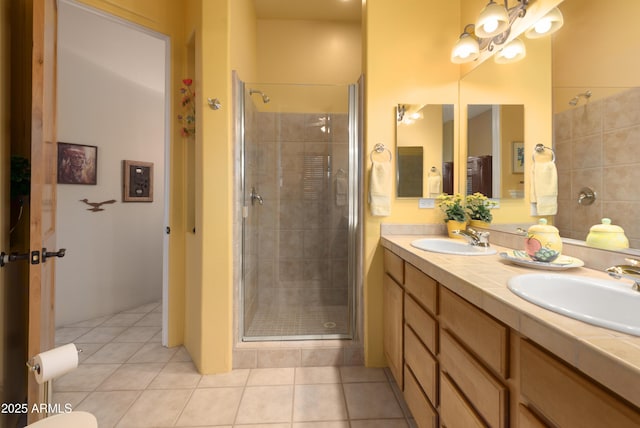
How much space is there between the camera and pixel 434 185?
6.95 feet

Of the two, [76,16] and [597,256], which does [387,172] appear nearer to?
[597,256]

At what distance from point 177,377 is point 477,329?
76.7 inches

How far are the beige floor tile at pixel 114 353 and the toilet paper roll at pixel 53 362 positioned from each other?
4.16 feet

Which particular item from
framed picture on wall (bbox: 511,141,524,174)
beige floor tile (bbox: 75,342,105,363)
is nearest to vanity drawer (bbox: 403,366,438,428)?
framed picture on wall (bbox: 511,141,524,174)

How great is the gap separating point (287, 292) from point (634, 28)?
2.73 m

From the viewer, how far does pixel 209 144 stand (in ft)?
6.35

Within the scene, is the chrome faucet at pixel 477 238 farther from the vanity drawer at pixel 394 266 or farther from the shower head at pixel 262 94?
the shower head at pixel 262 94

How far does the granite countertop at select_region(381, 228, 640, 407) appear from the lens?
48 cm

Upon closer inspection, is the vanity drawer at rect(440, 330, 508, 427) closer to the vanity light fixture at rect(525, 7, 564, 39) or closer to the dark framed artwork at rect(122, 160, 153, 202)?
the vanity light fixture at rect(525, 7, 564, 39)

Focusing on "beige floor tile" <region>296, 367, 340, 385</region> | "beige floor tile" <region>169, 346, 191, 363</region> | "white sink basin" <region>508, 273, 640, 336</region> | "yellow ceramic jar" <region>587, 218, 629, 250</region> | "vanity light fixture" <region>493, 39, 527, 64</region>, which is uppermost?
"vanity light fixture" <region>493, 39, 527, 64</region>

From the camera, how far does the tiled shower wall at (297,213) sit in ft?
8.84

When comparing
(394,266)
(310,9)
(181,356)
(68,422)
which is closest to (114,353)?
(181,356)

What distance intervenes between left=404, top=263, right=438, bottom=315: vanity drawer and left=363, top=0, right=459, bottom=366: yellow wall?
532mm

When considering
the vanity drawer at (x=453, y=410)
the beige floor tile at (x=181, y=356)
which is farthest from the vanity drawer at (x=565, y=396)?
the beige floor tile at (x=181, y=356)
